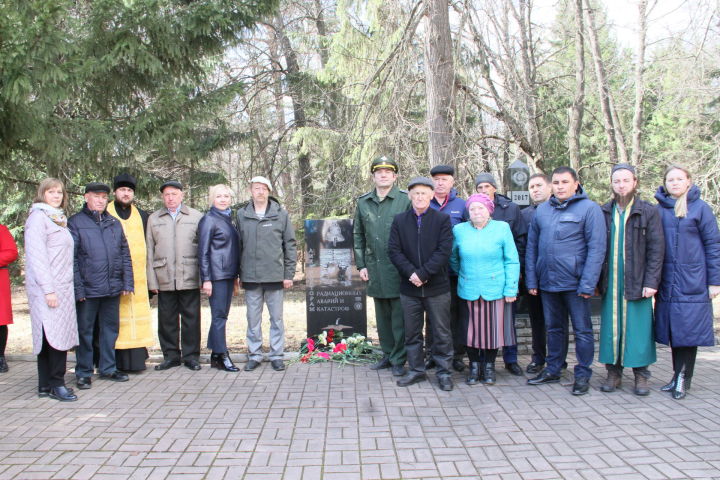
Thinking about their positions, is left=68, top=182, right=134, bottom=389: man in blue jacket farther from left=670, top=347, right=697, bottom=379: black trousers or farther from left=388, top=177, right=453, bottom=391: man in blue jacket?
left=670, top=347, right=697, bottom=379: black trousers

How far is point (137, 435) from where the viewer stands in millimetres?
3949

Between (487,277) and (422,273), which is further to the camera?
(487,277)

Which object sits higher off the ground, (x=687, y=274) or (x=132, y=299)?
(x=687, y=274)

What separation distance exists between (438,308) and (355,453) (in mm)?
1816

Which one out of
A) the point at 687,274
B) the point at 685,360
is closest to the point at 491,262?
the point at 687,274

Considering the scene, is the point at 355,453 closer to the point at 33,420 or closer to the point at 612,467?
the point at 612,467

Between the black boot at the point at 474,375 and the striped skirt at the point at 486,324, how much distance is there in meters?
0.23

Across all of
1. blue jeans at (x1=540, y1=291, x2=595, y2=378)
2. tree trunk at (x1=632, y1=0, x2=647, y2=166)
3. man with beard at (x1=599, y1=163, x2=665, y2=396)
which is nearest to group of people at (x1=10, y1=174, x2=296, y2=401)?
blue jeans at (x1=540, y1=291, x2=595, y2=378)

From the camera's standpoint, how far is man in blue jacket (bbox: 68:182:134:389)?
514 centimetres

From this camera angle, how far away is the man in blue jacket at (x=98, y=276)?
514 cm

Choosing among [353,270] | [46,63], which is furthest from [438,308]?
[46,63]

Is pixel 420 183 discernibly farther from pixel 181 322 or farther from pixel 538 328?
pixel 181 322

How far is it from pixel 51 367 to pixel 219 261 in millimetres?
1784

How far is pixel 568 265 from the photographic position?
4750mm
